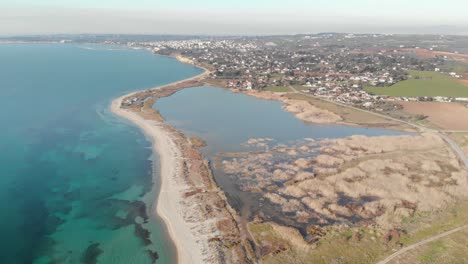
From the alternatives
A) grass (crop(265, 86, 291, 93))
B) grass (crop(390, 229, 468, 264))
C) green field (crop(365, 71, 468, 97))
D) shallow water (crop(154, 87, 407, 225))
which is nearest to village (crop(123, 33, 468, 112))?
grass (crop(265, 86, 291, 93))

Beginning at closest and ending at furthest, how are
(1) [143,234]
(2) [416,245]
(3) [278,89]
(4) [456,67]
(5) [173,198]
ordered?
(2) [416,245] → (1) [143,234] → (5) [173,198] → (3) [278,89] → (4) [456,67]

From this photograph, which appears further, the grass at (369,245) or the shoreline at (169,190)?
the shoreline at (169,190)

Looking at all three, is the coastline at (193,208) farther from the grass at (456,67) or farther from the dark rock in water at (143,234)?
the grass at (456,67)

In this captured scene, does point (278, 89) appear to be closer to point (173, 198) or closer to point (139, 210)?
point (173, 198)

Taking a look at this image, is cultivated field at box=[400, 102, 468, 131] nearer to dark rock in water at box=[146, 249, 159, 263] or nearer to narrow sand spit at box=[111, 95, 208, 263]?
narrow sand spit at box=[111, 95, 208, 263]

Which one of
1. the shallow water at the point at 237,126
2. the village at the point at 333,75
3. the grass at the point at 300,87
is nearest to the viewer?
the shallow water at the point at 237,126

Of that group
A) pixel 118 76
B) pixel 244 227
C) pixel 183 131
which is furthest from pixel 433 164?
pixel 118 76

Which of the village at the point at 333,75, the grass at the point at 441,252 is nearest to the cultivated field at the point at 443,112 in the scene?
the village at the point at 333,75

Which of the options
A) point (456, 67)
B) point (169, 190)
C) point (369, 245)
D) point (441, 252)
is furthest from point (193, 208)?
point (456, 67)
